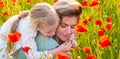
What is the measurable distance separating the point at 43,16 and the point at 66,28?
0.18 metres

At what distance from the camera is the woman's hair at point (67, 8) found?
2.94 m

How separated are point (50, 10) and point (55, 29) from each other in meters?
0.13

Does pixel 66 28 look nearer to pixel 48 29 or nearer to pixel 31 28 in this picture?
pixel 48 29

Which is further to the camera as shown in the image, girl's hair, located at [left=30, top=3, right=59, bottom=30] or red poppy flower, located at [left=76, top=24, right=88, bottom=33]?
red poppy flower, located at [left=76, top=24, right=88, bottom=33]

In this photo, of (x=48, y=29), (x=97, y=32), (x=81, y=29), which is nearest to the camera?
(x=48, y=29)

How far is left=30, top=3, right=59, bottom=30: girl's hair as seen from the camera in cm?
284

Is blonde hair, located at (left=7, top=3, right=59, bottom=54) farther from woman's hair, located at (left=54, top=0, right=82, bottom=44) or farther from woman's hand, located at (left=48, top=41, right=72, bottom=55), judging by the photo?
woman's hand, located at (left=48, top=41, right=72, bottom=55)

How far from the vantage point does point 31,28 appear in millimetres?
2973

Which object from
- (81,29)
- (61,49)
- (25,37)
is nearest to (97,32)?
(81,29)

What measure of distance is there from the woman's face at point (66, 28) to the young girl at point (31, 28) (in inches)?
2.4

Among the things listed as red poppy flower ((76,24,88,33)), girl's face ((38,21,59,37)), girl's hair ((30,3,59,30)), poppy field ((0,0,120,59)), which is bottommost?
poppy field ((0,0,120,59))

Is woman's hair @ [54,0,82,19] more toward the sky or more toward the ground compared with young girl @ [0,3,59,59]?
more toward the sky

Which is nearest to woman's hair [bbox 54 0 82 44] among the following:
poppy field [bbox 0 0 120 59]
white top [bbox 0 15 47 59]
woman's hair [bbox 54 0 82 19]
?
woman's hair [bbox 54 0 82 19]

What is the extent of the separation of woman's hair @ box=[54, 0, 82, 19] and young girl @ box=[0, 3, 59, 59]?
0.25 feet
